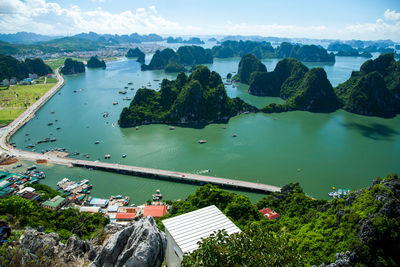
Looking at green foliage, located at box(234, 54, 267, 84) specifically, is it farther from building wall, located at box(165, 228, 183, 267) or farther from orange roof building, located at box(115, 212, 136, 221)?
building wall, located at box(165, 228, 183, 267)

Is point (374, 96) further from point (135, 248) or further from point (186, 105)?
point (135, 248)

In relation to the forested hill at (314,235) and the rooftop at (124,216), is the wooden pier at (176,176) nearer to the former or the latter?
the forested hill at (314,235)

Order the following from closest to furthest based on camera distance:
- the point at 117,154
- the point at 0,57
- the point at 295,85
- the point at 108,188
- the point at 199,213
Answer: the point at 199,213
the point at 108,188
the point at 117,154
the point at 295,85
the point at 0,57

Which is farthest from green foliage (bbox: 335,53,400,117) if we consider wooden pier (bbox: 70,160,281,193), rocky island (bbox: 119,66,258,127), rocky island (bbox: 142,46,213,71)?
rocky island (bbox: 142,46,213,71)

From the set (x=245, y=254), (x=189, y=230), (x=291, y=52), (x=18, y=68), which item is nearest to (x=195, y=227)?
(x=189, y=230)

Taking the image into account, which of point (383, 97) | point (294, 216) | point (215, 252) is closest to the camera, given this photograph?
point (215, 252)

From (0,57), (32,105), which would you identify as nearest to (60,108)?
(32,105)

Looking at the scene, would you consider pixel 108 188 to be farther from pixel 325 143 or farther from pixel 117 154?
pixel 325 143
